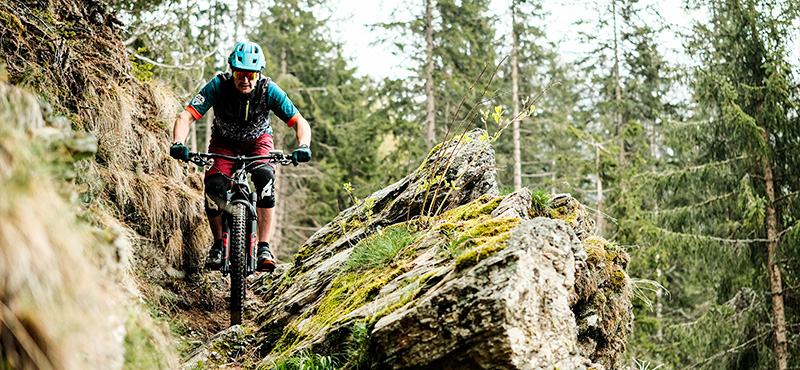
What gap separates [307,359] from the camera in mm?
3713

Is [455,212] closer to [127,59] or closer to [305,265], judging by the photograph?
[305,265]

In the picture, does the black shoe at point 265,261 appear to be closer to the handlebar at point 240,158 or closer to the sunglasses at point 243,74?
the handlebar at point 240,158

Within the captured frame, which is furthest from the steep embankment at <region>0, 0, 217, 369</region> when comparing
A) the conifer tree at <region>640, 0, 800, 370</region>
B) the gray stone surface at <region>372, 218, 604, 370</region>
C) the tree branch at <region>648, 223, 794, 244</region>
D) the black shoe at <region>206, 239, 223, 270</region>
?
the conifer tree at <region>640, 0, 800, 370</region>

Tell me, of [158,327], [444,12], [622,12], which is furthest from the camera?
[622,12]

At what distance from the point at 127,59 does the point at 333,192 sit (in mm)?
18465

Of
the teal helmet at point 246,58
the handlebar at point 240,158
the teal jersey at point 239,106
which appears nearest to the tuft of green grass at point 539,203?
the handlebar at point 240,158

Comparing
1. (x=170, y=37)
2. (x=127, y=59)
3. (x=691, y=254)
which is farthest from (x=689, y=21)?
(x=127, y=59)

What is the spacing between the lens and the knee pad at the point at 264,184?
18.0 ft

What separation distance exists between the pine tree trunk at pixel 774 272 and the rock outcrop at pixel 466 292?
993cm

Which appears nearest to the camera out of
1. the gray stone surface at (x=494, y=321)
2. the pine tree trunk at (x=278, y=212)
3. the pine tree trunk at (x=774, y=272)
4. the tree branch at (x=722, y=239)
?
the gray stone surface at (x=494, y=321)

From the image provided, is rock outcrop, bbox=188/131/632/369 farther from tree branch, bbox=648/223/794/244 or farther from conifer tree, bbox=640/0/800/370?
conifer tree, bbox=640/0/800/370

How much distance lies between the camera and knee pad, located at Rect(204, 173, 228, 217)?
5.31 m

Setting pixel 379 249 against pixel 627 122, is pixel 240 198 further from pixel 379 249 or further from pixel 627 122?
pixel 627 122

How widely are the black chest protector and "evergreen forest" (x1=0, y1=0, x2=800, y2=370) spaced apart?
2271mm
